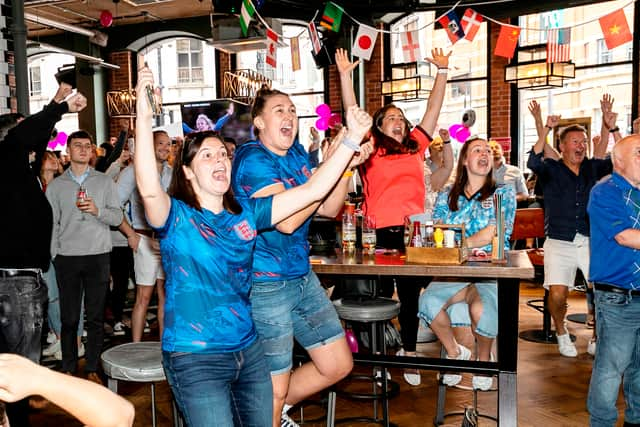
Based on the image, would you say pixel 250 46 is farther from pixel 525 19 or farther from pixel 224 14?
pixel 525 19

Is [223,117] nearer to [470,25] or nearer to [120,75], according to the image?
[120,75]

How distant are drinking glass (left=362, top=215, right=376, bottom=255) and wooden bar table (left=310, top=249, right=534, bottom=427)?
0.20 metres

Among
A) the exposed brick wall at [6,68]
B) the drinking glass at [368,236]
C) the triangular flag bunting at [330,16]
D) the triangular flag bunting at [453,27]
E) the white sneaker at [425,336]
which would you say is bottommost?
the white sneaker at [425,336]

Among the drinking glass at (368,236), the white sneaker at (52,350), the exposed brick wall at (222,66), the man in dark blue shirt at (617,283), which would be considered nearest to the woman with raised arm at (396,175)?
the drinking glass at (368,236)

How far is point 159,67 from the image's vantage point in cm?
1299

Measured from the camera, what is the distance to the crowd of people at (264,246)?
1.89 m

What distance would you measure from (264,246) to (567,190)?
9.60 ft

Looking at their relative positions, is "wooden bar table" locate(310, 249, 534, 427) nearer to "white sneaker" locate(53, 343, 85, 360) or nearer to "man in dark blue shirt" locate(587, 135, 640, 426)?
"man in dark blue shirt" locate(587, 135, 640, 426)

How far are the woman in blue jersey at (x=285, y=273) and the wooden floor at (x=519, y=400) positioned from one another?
988 mm

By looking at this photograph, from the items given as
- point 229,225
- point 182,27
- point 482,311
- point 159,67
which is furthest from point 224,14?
point 159,67

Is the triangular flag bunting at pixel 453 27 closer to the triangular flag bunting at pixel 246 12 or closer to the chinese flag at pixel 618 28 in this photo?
the chinese flag at pixel 618 28

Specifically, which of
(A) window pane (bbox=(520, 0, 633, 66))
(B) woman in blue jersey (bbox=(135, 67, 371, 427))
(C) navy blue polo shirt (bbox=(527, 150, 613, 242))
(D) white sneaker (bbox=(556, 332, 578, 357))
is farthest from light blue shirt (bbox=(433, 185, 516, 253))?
(A) window pane (bbox=(520, 0, 633, 66))

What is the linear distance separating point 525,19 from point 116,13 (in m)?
6.82

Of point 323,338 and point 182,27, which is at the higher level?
point 182,27
